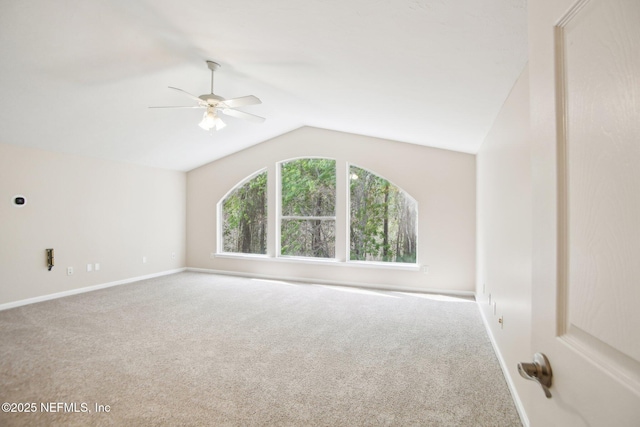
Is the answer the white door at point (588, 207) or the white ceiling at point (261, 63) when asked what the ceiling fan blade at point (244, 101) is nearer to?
the white ceiling at point (261, 63)

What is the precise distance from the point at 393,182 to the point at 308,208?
1.72 m

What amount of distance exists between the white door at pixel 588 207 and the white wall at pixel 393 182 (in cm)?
437

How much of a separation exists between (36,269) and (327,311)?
164 inches

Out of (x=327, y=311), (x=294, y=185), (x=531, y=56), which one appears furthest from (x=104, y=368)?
(x=294, y=185)

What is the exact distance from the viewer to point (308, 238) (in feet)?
19.4

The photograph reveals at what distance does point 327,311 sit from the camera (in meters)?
3.95

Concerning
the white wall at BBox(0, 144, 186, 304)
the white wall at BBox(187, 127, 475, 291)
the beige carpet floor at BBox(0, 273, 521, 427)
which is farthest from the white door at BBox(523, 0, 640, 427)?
the white wall at BBox(0, 144, 186, 304)

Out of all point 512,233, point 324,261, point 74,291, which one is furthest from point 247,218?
point 512,233

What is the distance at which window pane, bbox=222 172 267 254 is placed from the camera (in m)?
6.32

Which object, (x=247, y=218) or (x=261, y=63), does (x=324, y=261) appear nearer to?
(x=247, y=218)

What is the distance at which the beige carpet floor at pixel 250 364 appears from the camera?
1.91 metres

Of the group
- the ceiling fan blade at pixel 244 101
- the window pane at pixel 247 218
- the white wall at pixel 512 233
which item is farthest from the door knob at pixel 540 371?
the window pane at pixel 247 218

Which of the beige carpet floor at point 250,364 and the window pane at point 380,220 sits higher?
the window pane at point 380,220

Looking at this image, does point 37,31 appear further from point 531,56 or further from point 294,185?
point 294,185
